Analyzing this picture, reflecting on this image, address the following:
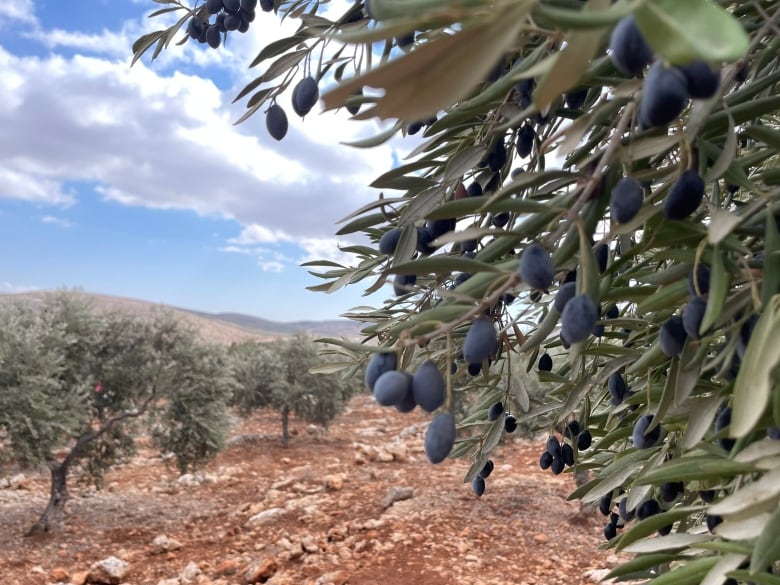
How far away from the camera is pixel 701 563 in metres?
0.99

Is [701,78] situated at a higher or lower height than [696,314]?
higher

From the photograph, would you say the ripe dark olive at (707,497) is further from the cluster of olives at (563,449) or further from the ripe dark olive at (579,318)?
the ripe dark olive at (579,318)

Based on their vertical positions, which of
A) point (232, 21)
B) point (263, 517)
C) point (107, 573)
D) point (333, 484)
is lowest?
point (107, 573)

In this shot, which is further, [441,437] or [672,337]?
[672,337]

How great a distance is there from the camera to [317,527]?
23.6 feet

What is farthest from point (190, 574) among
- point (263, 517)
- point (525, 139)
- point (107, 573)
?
point (525, 139)

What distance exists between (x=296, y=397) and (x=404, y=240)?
13.2m

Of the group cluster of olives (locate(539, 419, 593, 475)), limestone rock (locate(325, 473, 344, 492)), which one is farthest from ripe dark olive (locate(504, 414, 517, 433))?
limestone rock (locate(325, 473, 344, 492))

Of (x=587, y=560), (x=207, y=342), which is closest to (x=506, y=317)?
(x=587, y=560)

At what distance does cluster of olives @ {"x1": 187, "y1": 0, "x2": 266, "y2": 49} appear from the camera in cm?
197

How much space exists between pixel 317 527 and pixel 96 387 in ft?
14.5

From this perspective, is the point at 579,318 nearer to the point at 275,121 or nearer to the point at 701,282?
the point at 701,282

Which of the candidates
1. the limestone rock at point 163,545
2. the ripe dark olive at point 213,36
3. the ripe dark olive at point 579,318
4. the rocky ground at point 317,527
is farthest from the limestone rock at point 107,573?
the ripe dark olive at point 579,318

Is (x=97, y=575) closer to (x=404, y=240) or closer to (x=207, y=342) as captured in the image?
(x=207, y=342)
